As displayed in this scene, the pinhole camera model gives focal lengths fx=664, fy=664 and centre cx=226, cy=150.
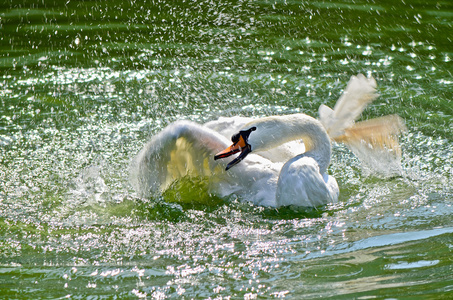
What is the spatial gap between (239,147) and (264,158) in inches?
29.0

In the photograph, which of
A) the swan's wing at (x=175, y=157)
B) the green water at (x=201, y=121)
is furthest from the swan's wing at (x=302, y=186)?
the swan's wing at (x=175, y=157)

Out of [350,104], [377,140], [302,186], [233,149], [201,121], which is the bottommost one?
[302,186]

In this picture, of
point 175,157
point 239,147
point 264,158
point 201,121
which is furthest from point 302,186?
point 201,121

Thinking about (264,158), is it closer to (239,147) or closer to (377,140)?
(239,147)

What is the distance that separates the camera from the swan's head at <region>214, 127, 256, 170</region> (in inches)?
211

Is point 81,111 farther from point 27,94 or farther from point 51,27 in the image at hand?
point 51,27

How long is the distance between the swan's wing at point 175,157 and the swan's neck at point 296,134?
0.33 meters

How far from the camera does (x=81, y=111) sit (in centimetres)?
788

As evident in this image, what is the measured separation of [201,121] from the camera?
762 cm

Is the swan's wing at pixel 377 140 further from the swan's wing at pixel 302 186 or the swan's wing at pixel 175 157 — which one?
the swan's wing at pixel 175 157

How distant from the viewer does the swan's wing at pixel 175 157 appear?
17.5 ft

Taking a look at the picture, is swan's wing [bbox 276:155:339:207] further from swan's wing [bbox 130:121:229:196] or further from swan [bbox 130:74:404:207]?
swan's wing [bbox 130:121:229:196]

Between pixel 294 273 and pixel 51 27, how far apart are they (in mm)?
7569

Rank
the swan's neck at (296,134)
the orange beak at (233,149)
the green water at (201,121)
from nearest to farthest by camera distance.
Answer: the green water at (201,121)
the orange beak at (233,149)
the swan's neck at (296,134)
